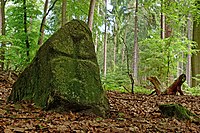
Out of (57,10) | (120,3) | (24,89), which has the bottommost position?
(24,89)

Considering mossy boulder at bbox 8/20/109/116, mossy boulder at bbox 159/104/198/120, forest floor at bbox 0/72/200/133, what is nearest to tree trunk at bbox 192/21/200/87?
forest floor at bbox 0/72/200/133

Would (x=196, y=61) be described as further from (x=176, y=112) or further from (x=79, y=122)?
(x=79, y=122)

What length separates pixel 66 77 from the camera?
5324 millimetres

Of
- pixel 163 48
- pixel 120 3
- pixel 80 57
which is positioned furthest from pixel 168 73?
pixel 120 3

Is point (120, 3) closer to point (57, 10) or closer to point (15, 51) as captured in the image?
point (57, 10)

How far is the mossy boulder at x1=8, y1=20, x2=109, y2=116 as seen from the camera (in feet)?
16.7

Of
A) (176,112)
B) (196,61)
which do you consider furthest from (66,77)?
(196,61)

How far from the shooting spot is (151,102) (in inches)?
298

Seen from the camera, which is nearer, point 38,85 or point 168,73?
point 38,85

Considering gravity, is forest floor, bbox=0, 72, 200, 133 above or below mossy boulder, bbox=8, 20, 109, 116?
below

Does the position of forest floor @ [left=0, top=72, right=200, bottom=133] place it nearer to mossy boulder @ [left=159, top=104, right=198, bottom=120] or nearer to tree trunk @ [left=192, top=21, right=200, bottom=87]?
mossy boulder @ [left=159, top=104, right=198, bottom=120]

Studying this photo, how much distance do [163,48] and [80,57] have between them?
24.2ft

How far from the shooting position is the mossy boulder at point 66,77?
16.7 feet

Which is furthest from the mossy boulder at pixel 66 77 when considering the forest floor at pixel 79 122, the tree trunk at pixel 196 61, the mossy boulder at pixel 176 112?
the tree trunk at pixel 196 61
